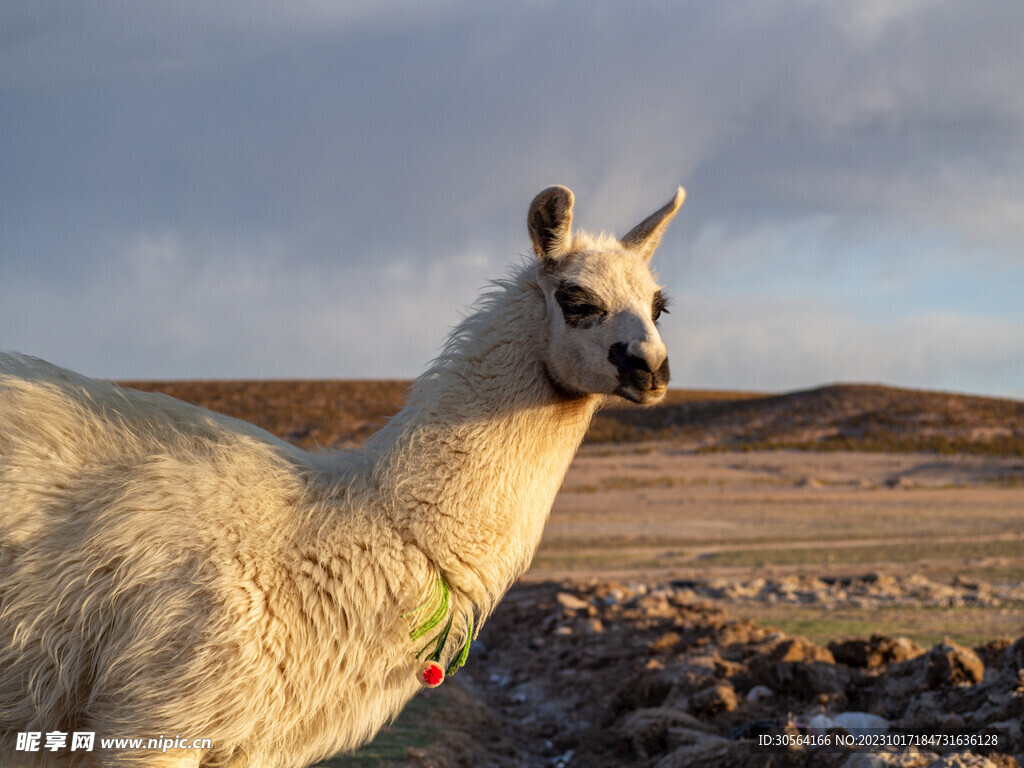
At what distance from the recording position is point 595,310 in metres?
4.30

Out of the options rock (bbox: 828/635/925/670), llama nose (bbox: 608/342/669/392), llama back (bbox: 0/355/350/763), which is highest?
llama nose (bbox: 608/342/669/392)

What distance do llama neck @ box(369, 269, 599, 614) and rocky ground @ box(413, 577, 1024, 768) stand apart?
9.42ft

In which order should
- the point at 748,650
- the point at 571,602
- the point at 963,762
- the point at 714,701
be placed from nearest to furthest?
1. the point at 963,762
2. the point at 714,701
3. the point at 748,650
4. the point at 571,602

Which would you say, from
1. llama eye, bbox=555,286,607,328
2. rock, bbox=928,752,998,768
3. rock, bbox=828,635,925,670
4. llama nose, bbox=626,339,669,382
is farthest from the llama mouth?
rock, bbox=828,635,925,670

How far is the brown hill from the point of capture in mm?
45438

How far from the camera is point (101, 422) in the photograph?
4.52 meters

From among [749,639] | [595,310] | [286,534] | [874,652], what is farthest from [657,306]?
[749,639]

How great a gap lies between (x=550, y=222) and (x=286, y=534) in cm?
210

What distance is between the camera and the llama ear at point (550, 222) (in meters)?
4.44

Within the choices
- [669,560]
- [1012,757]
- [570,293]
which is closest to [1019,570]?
[669,560]

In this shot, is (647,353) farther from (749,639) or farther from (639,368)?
(749,639)

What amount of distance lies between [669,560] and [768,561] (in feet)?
6.53

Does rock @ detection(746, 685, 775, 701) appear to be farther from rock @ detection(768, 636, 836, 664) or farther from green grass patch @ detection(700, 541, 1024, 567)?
green grass patch @ detection(700, 541, 1024, 567)

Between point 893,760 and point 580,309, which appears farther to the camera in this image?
point 893,760
